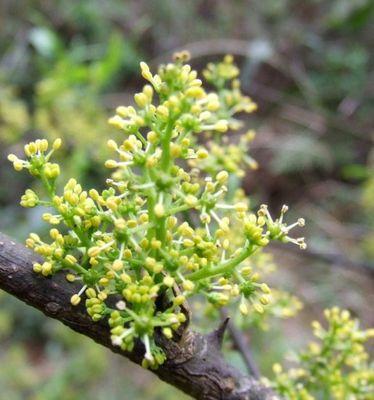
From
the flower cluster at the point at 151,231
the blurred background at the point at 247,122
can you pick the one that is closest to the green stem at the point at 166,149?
the flower cluster at the point at 151,231

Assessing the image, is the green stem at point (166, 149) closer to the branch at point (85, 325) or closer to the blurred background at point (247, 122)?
the branch at point (85, 325)

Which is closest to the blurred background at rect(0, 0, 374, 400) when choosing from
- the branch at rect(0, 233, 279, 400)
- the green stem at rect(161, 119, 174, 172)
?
the branch at rect(0, 233, 279, 400)

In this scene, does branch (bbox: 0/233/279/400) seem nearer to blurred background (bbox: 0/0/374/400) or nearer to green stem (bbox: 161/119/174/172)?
green stem (bbox: 161/119/174/172)

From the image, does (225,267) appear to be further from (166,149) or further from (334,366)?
(334,366)

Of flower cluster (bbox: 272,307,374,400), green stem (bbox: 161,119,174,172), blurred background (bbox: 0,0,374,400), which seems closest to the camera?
green stem (bbox: 161,119,174,172)

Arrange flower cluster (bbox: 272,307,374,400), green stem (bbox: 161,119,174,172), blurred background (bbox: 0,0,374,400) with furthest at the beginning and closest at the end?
blurred background (bbox: 0,0,374,400)
flower cluster (bbox: 272,307,374,400)
green stem (bbox: 161,119,174,172)

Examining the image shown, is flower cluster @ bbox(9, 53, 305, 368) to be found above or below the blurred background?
below

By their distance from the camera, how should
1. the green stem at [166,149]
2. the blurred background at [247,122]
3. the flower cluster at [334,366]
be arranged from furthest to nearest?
1. the blurred background at [247,122]
2. the flower cluster at [334,366]
3. the green stem at [166,149]

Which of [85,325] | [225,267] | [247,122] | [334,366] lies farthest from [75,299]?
[247,122]
